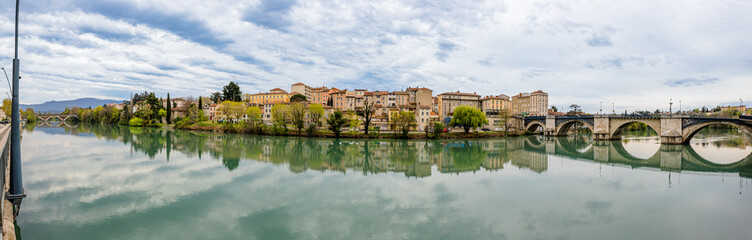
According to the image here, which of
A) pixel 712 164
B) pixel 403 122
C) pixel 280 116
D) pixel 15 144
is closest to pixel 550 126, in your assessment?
pixel 403 122

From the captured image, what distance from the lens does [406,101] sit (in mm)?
61250

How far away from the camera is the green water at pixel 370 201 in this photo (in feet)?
25.8

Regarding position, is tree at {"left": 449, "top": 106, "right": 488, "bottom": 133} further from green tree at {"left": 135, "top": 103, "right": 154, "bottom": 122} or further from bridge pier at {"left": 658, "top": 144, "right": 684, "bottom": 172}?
green tree at {"left": 135, "top": 103, "right": 154, "bottom": 122}

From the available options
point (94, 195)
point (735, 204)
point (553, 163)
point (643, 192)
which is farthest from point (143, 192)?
point (553, 163)

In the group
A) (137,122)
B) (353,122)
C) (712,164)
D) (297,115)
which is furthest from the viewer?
(137,122)

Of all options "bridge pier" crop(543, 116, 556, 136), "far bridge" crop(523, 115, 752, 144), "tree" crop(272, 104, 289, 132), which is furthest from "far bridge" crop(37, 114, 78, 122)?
"bridge pier" crop(543, 116, 556, 136)

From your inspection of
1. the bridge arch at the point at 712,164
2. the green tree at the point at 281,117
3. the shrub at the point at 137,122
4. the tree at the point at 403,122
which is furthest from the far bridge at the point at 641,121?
the shrub at the point at 137,122

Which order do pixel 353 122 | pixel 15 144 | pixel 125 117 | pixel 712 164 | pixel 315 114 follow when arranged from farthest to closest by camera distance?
1. pixel 125 117
2. pixel 315 114
3. pixel 353 122
4. pixel 712 164
5. pixel 15 144

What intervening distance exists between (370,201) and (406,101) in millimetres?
51585

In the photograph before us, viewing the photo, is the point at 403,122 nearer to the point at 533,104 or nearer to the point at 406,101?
the point at 406,101

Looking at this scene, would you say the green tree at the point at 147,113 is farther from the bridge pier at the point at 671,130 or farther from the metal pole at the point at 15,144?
the bridge pier at the point at 671,130

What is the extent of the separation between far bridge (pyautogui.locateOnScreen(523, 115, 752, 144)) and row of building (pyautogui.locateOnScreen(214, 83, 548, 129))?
21.1ft

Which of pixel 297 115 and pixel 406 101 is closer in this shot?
pixel 297 115

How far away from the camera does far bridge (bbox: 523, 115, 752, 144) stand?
2838 centimetres
